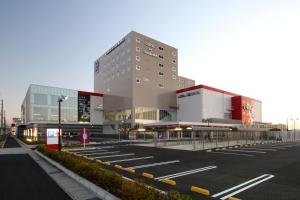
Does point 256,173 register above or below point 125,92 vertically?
below

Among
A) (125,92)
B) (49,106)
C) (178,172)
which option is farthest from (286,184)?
(49,106)

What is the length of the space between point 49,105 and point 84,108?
1356 cm

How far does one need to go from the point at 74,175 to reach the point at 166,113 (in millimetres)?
73262

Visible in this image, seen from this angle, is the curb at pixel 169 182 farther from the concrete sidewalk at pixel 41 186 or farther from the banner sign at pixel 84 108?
the banner sign at pixel 84 108

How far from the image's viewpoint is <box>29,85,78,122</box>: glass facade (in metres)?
72.2

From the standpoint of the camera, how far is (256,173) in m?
13.0

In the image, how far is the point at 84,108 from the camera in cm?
8512

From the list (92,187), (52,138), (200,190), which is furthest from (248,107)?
(92,187)

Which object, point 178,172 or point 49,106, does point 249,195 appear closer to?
point 178,172

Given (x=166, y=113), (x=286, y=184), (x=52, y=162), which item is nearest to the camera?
(x=286, y=184)

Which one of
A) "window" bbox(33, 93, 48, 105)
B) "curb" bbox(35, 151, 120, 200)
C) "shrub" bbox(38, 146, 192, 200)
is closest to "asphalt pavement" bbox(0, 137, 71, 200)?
"curb" bbox(35, 151, 120, 200)

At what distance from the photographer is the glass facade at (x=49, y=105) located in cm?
7225

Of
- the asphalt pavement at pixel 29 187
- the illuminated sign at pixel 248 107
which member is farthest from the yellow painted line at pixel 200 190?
the illuminated sign at pixel 248 107

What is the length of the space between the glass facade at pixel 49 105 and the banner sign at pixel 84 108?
1.68 meters
